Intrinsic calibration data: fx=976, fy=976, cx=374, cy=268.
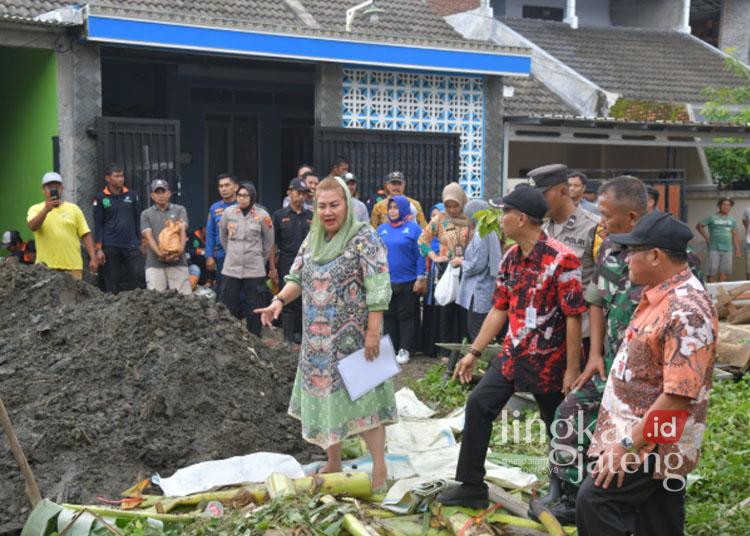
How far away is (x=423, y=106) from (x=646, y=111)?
629 centimetres

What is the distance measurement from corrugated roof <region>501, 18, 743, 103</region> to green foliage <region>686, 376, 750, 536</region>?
48.6 ft

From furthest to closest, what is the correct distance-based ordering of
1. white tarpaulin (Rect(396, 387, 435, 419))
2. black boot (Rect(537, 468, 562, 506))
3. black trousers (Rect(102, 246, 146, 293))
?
black trousers (Rect(102, 246, 146, 293)) < white tarpaulin (Rect(396, 387, 435, 419)) < black boot (Rect(537, 468, 562, 506))

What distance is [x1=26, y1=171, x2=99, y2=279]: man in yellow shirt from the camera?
10875 millimetres

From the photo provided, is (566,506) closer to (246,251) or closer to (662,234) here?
(662,234)

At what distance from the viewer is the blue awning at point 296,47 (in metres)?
12.3

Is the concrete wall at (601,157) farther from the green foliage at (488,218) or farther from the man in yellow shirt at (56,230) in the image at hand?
the green foliage at (488,218)

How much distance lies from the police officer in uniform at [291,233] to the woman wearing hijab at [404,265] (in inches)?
43.9

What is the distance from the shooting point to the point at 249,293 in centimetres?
1091

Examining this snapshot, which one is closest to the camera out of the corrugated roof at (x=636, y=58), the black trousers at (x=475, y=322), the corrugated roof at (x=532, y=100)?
the black trousers at (x=475, y=322)

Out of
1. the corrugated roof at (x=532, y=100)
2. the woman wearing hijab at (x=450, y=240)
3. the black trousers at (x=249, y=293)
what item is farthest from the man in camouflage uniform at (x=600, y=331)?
the corrugated roof at (x=532, y=100)

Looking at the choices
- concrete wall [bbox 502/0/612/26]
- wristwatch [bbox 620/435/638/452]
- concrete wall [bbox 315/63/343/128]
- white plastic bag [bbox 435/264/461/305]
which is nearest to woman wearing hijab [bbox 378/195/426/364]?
white plastic bag [bbox 435/264/461/305]

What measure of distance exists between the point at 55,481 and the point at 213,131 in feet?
40.6

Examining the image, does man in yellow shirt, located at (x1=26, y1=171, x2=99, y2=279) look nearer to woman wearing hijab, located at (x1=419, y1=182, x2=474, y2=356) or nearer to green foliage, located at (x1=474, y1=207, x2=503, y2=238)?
woman wearing hijab, located at (x1=419, y1=182, x2=474, y2=356)

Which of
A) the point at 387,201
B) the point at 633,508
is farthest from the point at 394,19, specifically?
the point at 633,508
